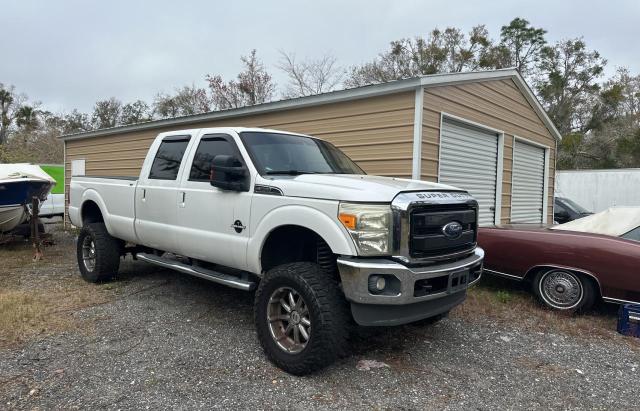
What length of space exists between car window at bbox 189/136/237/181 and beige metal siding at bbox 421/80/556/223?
3261 mm

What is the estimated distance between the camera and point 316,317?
3.42m

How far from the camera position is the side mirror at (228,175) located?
4145mm

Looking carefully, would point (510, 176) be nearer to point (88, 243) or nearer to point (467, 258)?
point (467, 258)

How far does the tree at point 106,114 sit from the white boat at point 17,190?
28134mm

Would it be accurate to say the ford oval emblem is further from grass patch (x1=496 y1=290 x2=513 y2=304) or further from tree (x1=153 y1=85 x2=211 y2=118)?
tree (x1=153 y1=85 x2=211 y2=118)

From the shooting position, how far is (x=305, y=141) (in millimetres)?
5039

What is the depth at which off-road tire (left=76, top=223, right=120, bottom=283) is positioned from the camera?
6.10m

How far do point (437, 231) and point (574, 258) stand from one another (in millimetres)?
2685

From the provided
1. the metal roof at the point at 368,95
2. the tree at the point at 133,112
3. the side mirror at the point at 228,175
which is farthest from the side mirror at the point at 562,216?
the tree at the point at 133,112

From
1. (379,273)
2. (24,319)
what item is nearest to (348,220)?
(379,273)

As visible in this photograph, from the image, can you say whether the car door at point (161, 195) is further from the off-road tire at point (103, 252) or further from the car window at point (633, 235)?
the car window at point (633, 235)

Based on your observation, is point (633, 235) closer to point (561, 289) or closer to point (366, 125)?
Result: point (561, 289)

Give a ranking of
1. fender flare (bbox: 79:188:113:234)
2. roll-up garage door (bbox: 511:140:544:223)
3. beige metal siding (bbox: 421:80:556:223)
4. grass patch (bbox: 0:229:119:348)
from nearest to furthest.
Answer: grass patch (bbox: 0:229:119:348)
fender flare (bbox: 79:188:113:234)
beige metal siding (bbox: 421:80:556:223)
roll-up garage door (bbox: 511:140:544:223)

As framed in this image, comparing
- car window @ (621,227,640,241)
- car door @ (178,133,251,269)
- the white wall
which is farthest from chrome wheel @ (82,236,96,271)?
the white wall
